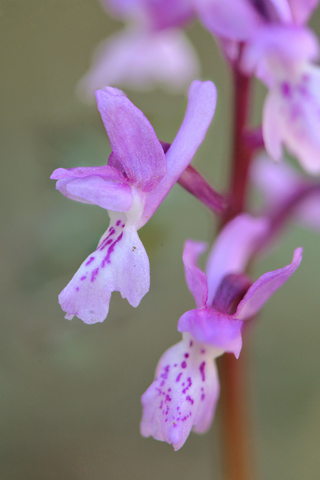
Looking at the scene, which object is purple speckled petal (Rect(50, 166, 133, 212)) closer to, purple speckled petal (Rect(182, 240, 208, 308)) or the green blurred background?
purple speckled petal (Rect(182, 240, 208, 308))

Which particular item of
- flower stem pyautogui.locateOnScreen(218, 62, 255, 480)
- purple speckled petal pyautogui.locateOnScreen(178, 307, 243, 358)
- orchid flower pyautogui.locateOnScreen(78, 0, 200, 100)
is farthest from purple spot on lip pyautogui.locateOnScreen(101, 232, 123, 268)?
orchid flower pyautogui.locateOnScreen(78, 0, 200, 100)

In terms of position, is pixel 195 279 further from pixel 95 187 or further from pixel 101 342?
pixel 101 342

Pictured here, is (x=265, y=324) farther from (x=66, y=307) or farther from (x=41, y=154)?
(x=66, y=307)

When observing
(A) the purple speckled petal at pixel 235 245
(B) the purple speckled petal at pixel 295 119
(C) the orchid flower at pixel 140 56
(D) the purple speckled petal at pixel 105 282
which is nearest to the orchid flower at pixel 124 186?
(D) the purple speckled petal at pixel 105 282

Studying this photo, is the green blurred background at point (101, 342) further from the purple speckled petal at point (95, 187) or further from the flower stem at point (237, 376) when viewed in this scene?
the purple speckled petal at point (95, 187)

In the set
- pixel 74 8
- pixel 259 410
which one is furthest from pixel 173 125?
pixel 74 8
